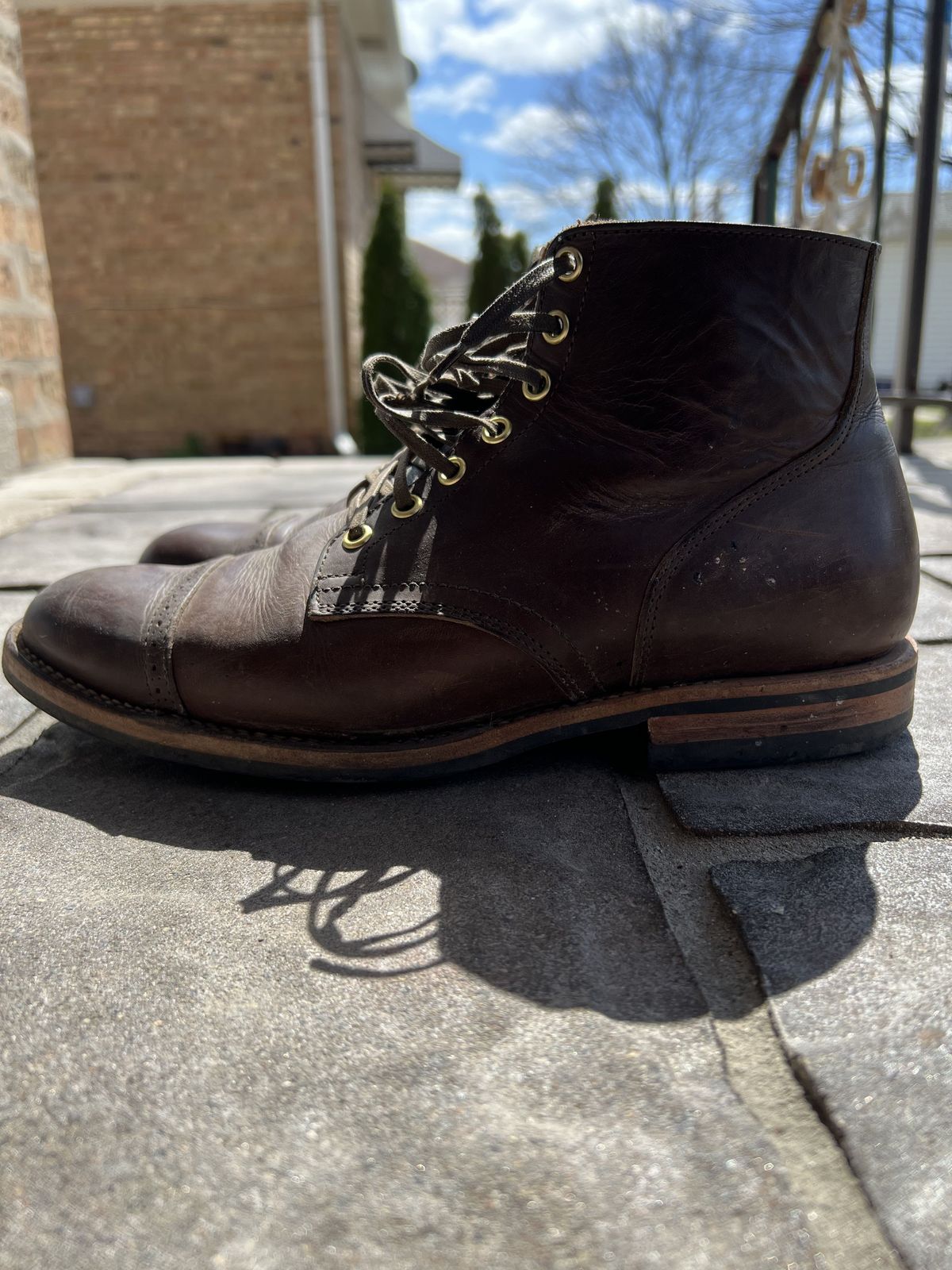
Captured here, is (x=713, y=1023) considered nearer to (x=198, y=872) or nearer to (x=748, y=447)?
(x=198, y=872)

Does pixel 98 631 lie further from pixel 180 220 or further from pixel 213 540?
Answer: pixel 180 220

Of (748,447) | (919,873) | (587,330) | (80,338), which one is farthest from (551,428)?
(80,338)

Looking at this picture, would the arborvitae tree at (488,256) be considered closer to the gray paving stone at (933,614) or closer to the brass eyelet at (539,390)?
the gray paving stone at (933,614)

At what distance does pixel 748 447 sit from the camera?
39.0 inches

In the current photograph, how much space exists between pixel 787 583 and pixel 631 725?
0.24m

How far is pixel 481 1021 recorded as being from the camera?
650 millimetres

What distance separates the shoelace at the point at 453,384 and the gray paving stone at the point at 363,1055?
40 centimetres

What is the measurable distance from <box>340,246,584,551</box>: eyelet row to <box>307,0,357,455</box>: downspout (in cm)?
794

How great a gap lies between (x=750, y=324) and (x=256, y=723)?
712mm

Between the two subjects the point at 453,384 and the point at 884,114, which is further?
the point at 884,114

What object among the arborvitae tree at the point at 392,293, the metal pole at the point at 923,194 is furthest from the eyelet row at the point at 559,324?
the arborvitae tree at the point at 392,293

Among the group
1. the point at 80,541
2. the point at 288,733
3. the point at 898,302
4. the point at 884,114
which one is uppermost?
the point at 884,114

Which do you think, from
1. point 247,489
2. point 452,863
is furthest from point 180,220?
point 452,863

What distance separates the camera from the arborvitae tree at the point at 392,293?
9.00m
